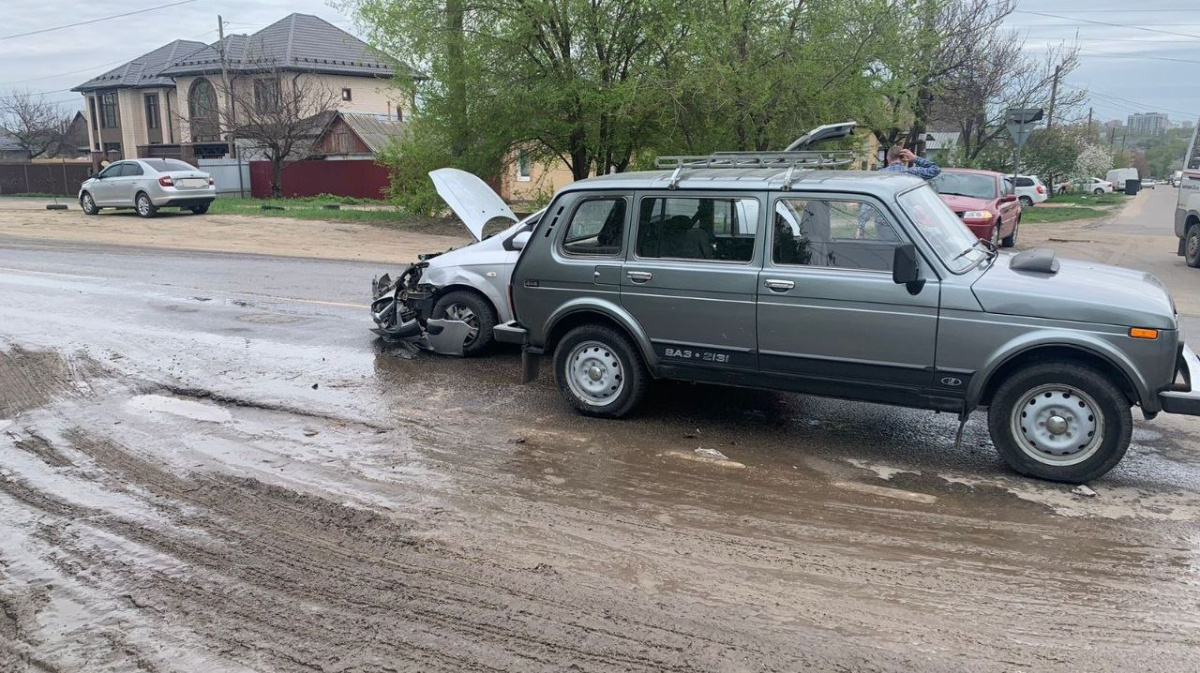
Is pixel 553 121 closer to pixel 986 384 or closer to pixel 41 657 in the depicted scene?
pixel 986 384

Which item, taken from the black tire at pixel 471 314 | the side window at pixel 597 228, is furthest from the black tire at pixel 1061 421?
the black tire at pixel 471 314

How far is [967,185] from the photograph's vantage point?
18312mm

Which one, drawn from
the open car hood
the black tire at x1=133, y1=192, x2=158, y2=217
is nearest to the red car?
the open car hood

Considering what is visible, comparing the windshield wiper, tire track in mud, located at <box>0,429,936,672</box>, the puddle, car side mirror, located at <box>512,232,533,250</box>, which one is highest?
the windshield wiper

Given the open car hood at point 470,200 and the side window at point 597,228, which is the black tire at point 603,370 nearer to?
the side window at point 597,228

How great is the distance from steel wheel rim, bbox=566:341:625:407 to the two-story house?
34423 mm

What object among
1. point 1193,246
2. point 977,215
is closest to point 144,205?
point 977,215

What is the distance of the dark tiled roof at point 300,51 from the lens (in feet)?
152

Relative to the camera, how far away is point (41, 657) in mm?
3652

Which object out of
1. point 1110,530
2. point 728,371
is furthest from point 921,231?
point 1110,530

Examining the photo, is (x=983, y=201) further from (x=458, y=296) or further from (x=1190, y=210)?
(x=458, y=296)

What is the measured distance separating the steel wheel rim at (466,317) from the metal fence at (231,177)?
33340 millimetres

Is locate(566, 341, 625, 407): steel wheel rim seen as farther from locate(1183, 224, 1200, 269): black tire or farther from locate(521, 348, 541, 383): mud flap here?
locate(1183, 224, 1200, 269): black tire

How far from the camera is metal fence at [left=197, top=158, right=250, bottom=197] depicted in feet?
126
